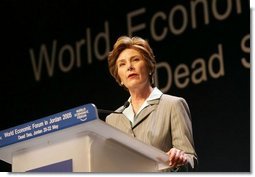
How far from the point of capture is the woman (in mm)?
2512

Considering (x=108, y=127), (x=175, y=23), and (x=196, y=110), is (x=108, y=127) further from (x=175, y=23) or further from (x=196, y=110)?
(x=175, y=23)

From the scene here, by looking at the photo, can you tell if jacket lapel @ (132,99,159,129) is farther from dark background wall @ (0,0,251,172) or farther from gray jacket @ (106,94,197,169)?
dark background wall @ (0,0,251,172)

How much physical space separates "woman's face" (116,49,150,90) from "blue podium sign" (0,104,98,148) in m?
0.81

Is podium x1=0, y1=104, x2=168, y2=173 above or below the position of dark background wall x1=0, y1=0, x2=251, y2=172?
below

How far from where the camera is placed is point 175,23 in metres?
2.96

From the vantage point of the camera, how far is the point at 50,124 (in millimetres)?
1853

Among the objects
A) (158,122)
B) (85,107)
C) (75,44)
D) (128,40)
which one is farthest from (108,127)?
(75,44)

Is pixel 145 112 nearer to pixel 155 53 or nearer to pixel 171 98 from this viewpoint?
pixel 171 98

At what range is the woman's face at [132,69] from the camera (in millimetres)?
2664

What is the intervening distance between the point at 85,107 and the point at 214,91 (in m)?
1.17

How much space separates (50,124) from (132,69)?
88cm

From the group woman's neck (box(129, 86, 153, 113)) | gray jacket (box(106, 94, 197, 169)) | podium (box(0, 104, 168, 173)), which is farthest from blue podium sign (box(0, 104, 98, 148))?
woman's neck (box(129, 86, 153, 113))

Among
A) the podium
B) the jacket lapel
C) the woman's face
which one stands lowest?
the podium

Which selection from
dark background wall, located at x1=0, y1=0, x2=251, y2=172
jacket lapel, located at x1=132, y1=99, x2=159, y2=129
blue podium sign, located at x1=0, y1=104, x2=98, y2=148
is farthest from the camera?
dark background wall, located at x1=0, y1=0, x2=251, y2=172
